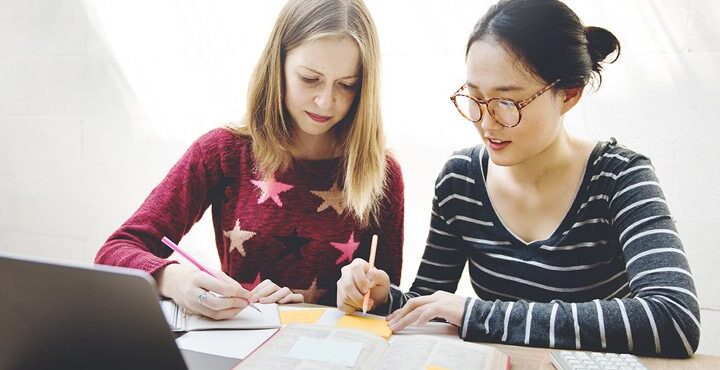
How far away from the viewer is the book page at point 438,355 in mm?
817

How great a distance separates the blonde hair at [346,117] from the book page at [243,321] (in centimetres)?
41

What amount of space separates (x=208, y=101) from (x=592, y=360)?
1.54 meters

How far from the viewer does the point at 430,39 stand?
1.79 metres

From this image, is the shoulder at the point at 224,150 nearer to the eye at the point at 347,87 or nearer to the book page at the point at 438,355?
the eye at the point at 347,87

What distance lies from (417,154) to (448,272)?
0.58 m

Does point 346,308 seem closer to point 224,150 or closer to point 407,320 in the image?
point 407,320

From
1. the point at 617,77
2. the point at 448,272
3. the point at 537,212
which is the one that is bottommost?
the point at 448,272

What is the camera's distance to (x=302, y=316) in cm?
104

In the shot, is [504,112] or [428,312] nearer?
[428,312]

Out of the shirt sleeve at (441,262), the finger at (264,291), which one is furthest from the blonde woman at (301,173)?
the finger at (264,291)

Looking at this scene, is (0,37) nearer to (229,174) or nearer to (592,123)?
(229,174)

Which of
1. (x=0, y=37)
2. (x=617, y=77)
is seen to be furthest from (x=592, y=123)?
(x=0, y=37)

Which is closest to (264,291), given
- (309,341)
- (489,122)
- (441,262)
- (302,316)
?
(302,316)

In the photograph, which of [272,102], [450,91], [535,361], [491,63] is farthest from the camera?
[450,91]
